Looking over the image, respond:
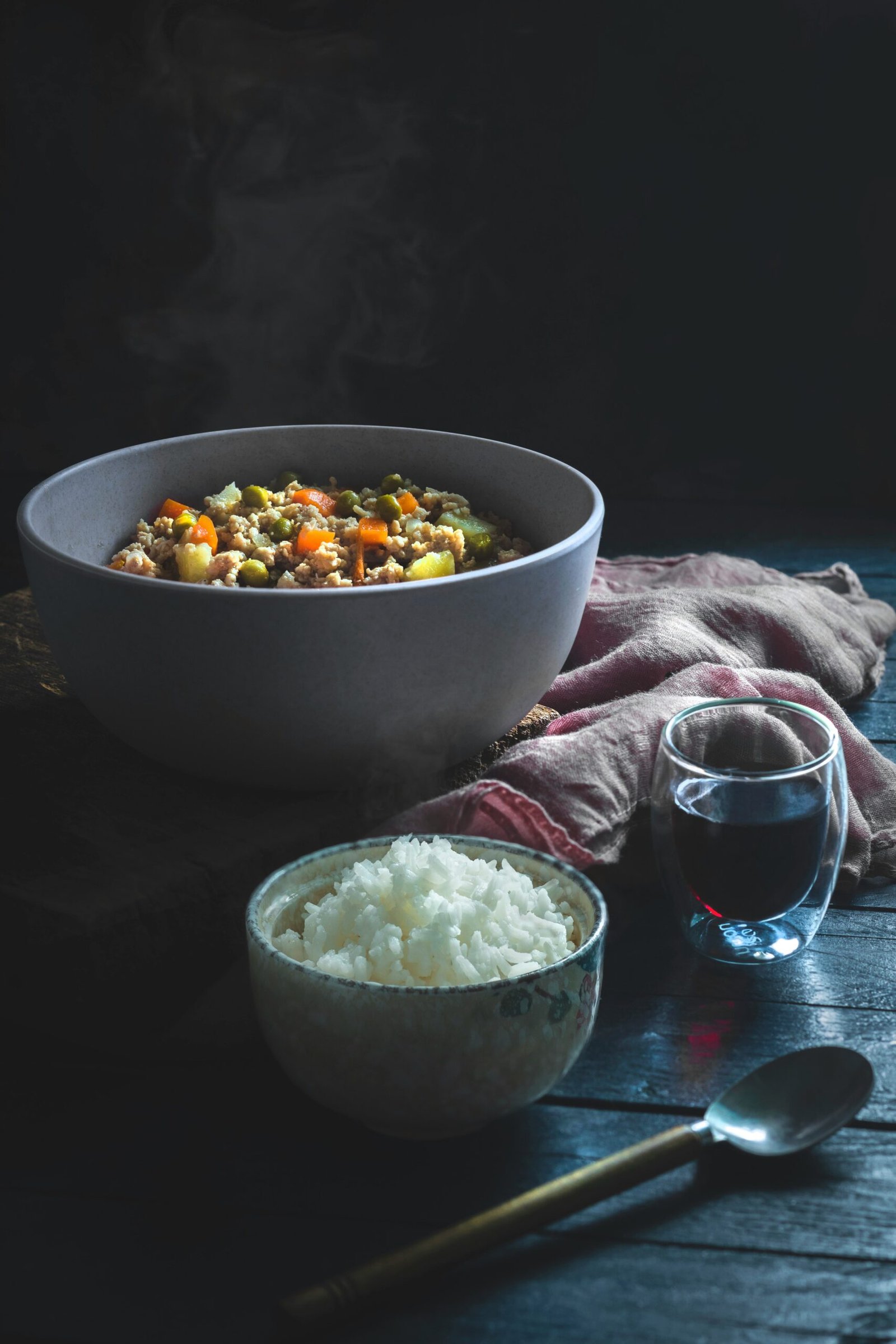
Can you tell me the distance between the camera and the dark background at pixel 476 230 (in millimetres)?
2734

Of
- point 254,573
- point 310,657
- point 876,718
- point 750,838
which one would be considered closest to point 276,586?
point 254,573

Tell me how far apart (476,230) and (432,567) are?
1.73 metres

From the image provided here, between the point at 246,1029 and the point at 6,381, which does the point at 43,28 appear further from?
the point at 246,1029

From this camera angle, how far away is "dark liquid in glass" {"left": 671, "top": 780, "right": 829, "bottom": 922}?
117 centimetres

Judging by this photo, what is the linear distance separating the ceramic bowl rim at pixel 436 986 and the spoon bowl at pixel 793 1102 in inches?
6.3

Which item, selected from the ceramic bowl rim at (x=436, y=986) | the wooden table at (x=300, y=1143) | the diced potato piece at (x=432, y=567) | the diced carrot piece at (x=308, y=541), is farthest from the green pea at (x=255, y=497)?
the ceramic bowl rim at (x=436, y=986)

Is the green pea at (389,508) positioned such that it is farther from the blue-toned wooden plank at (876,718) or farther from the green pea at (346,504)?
the blue-toned wooden plank at (876,718)

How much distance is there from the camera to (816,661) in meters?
1.77

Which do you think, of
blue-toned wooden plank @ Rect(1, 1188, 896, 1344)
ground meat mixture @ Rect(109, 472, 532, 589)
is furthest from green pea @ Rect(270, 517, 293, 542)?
blue-toned wooden plank @ Rect(1, 1188, 896, 1344)

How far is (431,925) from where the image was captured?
1.00 metres

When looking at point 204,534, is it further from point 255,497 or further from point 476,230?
point 476,230

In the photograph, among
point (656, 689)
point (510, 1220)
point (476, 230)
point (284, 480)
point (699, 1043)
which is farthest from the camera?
point (476, 230)

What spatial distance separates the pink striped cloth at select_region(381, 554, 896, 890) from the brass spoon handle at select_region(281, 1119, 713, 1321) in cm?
38

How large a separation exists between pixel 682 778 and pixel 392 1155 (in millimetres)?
420
